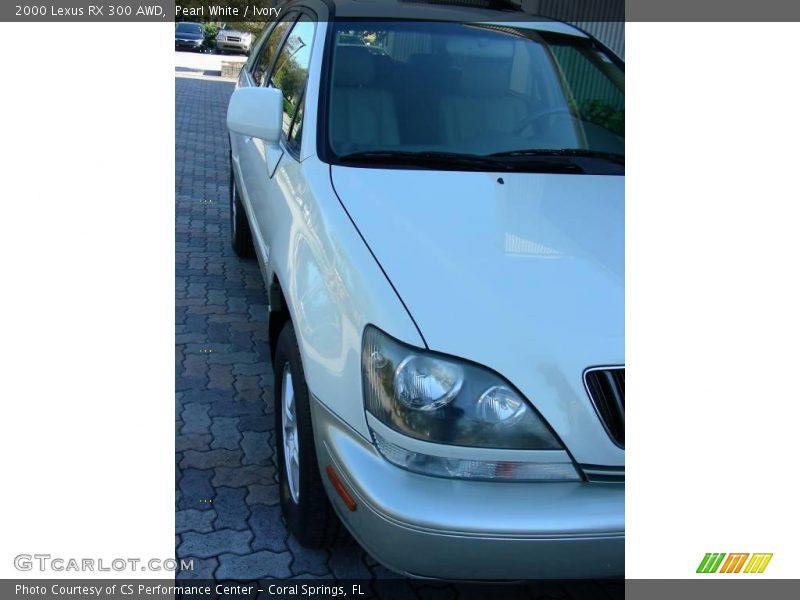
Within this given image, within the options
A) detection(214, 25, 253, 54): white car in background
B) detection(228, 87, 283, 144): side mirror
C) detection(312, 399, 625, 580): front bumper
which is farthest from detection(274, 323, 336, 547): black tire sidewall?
detection(214, 25, 253, 54): white car in background

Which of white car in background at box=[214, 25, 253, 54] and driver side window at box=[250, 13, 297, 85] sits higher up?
white car in background at box=[214, 25, 253, 54]

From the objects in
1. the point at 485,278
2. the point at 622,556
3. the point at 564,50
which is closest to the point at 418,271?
the point at 485,278

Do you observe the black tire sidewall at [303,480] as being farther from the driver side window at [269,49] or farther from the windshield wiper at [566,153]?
the driver side window at [269,49]

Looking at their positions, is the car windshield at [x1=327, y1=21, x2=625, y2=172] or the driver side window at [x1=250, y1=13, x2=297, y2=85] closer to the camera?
the car windshield at [x1=327, y1=21, x2=625, y2=172]

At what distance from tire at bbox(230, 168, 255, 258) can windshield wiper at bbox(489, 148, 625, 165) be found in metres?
2.38

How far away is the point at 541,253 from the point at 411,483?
2.34 feet

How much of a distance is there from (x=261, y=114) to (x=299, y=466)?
1281 mm

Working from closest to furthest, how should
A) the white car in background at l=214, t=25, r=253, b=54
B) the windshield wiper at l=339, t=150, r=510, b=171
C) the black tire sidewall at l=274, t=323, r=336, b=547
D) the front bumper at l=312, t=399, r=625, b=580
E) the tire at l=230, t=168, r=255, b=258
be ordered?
1. the front bumper at l=312, t=399, r=625, b=580
2. the black tire sidewall at l=274, t=323, r=336, b=547
3. the windshield wiper at l=339, t=150, r=510, b=171
4. the tire at l=230, t=168, r=255, b=258
5. the white car in background at l=214, t=25, r=253, b=54

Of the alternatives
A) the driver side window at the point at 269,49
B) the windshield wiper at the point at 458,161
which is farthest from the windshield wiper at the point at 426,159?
the driver side window at the point at 269,49

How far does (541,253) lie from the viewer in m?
2.04

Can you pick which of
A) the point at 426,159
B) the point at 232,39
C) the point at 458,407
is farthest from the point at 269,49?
the point at 232,39

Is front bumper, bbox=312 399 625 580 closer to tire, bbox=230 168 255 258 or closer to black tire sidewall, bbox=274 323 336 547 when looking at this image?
black tire sidewall, bbox=274 323 336 547

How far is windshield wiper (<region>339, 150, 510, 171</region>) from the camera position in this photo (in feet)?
8.43
